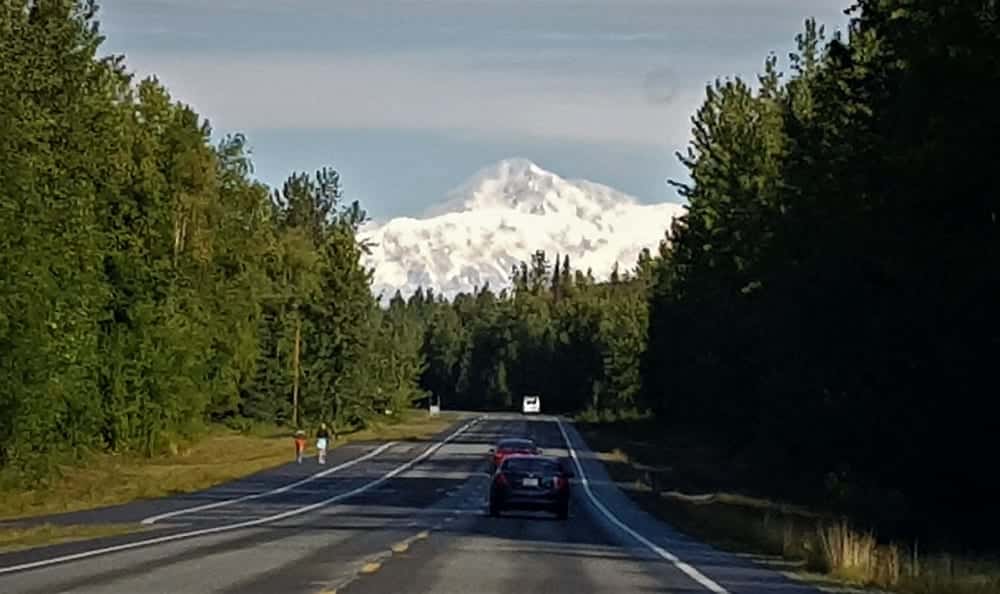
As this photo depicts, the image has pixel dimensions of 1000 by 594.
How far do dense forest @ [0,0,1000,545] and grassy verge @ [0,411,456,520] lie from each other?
4.06 feet

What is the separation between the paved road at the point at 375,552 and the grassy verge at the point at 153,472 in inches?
97.2

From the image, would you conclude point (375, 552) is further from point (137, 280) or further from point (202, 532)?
point (137, 280)

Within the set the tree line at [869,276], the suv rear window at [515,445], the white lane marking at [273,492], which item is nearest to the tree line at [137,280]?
the white lane marking at [273,492]

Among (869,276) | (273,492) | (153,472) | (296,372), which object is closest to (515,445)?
(273,492)

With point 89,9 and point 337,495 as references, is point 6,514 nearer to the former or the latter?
point 337,495

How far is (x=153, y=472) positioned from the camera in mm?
68250

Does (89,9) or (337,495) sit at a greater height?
(89,9)

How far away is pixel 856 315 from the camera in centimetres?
4912

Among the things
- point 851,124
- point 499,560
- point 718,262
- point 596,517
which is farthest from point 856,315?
point 718,262

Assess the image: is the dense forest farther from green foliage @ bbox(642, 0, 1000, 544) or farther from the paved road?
the paved road

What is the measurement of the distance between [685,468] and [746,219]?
12.3m

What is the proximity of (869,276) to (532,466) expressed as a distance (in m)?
11.9

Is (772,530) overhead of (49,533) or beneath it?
overhead

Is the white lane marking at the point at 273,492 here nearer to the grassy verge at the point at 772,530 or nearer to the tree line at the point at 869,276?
the grassy verge at the point at 772,530
